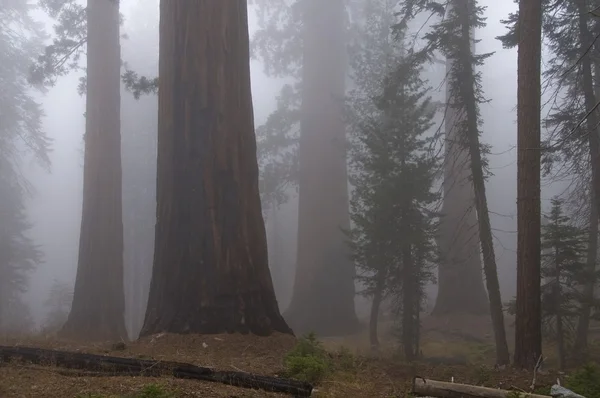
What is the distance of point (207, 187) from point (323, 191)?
1363 cm

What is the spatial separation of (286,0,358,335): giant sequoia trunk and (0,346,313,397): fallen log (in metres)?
14.7

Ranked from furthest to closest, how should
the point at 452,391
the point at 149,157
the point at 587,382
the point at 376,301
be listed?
the point at 149,157
the point at 376,301
the point at 587,382
the point at 452,391

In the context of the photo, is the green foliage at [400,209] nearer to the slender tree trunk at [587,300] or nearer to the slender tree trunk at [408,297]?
the slender tree trunk at [408,297]

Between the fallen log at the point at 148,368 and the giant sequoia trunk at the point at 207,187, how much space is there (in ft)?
7.62

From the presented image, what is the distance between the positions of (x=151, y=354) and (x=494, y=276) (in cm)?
812

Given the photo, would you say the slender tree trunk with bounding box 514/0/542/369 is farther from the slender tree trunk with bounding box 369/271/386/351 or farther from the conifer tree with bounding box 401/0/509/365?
the slender tree trunk with bounding box 369/271/386/351

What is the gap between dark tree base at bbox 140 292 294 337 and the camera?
8.63m

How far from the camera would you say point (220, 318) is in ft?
28.5

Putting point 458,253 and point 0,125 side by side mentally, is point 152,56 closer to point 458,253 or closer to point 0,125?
point 0,125

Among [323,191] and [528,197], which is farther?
[323,191]

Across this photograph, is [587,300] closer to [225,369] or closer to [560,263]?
[560,263]

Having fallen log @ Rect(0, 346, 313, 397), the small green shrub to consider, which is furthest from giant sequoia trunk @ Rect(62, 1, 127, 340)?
the small green shrub

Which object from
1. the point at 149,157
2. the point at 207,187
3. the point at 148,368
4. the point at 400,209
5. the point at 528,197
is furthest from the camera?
the point at 149,157

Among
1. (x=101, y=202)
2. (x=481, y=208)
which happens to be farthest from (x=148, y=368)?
(x=101, y=202)
